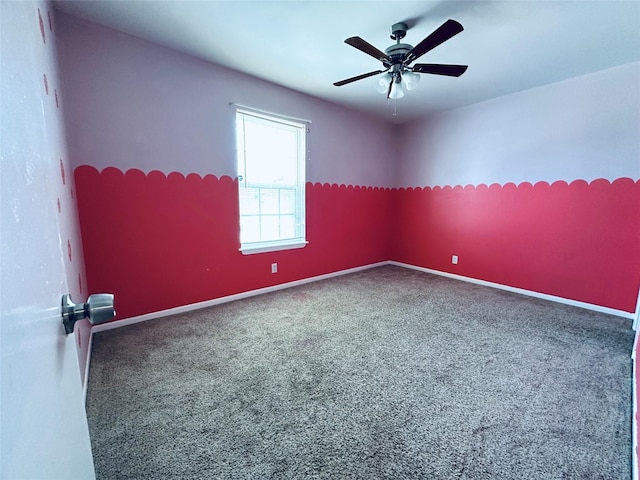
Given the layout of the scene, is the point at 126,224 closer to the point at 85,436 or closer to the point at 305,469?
the point at 85,436

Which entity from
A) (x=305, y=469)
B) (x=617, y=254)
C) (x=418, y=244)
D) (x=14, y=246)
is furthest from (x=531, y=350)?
(x=14, y=246)

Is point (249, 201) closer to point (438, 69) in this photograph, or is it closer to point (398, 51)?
point (398, 51)

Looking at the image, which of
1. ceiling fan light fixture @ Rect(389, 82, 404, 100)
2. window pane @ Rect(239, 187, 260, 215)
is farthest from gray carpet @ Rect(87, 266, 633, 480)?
ceiling fan light fixture @ Rect(389, 82, 404, 100)

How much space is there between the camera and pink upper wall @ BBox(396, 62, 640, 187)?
2.66m

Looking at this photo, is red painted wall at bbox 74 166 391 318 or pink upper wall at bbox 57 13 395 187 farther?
red painted wall at bbox 74 166 391 318

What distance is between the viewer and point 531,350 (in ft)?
7.04

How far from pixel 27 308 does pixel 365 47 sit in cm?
214

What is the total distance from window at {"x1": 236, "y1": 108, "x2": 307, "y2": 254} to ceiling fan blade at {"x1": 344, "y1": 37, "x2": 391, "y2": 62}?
1.51 meters

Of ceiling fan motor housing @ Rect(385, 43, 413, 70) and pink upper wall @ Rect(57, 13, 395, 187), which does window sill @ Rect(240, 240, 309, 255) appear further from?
ceiling fan motor housing @ Rect(385, 43, 413, 70)

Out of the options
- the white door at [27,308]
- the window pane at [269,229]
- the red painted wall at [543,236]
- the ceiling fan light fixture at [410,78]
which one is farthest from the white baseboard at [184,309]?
the ceiling fan light fixture at [410,78]

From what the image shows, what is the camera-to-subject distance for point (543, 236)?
126 inches

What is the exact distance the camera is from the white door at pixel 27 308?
0.32 meters

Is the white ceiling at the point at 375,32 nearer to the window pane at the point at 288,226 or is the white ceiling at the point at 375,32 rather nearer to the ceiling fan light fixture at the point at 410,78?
the ceiling fan light fixture at the point at 410,78

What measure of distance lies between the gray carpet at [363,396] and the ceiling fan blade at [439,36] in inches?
84.3
